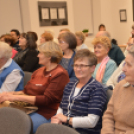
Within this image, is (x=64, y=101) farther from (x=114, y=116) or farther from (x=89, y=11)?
(x=89, y=11)

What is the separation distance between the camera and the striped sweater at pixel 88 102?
1.84 meters

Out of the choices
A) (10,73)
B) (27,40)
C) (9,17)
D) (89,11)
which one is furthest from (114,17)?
(10,73)

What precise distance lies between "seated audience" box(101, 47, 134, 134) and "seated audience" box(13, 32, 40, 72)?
226 centimetres

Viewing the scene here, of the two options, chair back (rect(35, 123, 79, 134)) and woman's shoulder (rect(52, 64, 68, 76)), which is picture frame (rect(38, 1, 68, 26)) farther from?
chair back (rect(35, 123, 79, 134))

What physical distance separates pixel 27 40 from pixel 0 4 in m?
3.45

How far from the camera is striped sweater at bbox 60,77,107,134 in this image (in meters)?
1.84

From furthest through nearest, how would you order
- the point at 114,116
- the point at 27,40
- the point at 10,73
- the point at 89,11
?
the point at 89,11 → the point at 27,40 → the point at 10,73 → the point at 114,116

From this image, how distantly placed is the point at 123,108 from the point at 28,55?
8.40 ft

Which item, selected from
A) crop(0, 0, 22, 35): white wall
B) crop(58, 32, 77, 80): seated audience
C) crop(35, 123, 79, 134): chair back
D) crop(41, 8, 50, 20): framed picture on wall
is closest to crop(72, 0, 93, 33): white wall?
crop(41, 8, 50, 20): framed picture on wall

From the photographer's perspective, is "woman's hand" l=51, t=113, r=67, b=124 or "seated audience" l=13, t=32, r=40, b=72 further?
"seated audience" l=13, t=32, r=40, b=72

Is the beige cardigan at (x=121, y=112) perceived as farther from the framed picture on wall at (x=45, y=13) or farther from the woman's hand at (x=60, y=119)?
the framed picture on wall at (x=45, y=13)

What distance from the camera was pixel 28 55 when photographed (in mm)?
3865

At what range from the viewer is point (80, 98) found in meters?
1.91

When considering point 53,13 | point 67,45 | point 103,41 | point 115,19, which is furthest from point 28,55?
point 115,19
